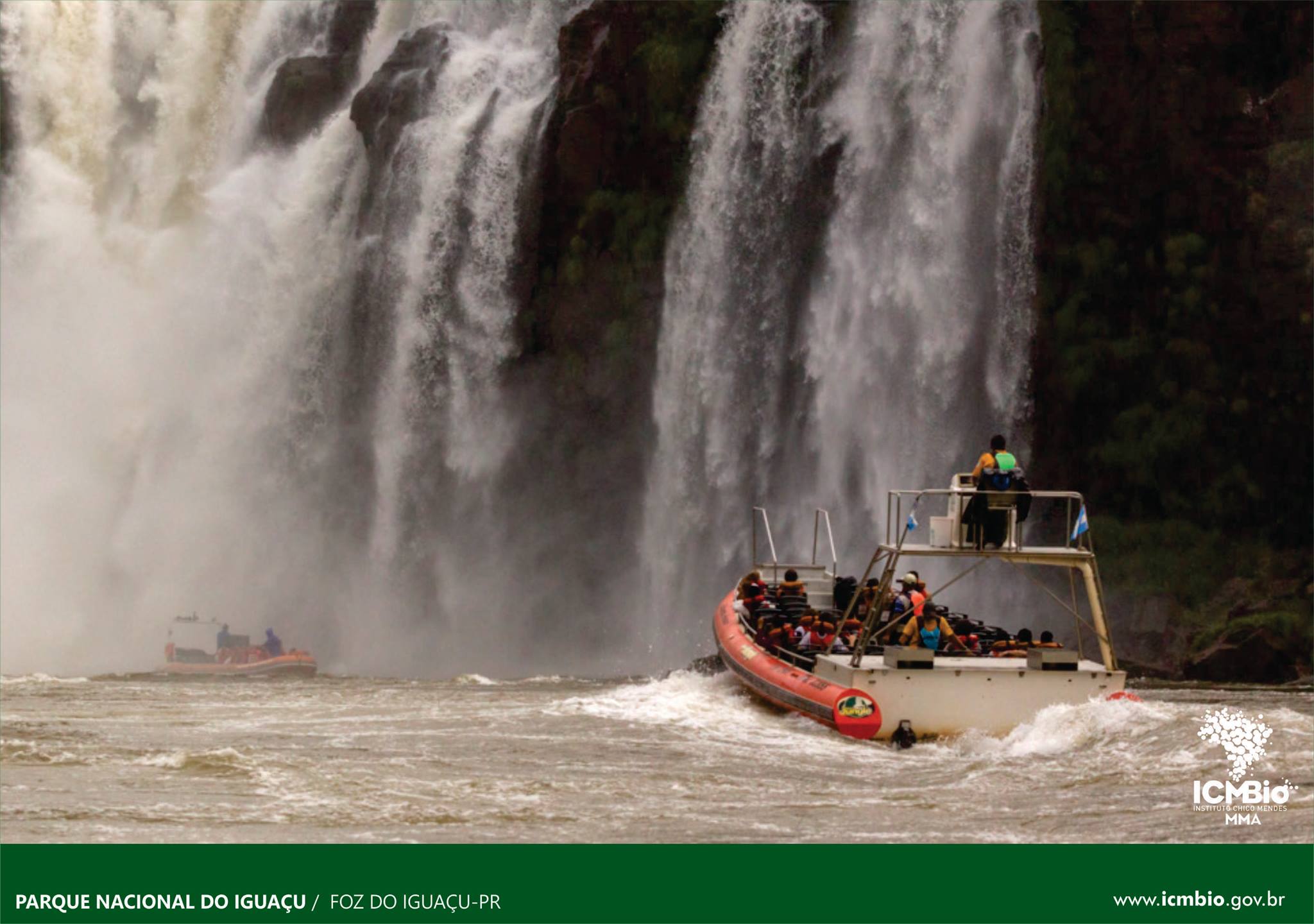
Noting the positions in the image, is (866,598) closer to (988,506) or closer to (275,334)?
(988,506)

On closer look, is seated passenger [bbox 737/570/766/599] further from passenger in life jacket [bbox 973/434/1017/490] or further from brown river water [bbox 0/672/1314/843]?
passenger in life jacket [bbox 973/434/1017/490]

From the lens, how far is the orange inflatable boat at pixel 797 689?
26.8m

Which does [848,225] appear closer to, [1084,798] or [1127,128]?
[1127,128]

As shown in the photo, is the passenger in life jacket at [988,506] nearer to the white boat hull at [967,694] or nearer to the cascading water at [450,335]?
the white boat hull at [967,694]

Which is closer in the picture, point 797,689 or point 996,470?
point 996,470

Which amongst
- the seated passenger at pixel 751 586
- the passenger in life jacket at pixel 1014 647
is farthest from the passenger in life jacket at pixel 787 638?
the seated passenger at pixel 751 586

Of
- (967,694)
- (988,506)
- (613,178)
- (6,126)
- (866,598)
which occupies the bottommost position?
(967,694)

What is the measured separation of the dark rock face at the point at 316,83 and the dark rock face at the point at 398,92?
15.5 ft

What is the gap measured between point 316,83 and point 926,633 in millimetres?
39280

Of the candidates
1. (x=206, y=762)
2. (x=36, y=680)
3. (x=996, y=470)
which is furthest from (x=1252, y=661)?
(x=36, y=680)

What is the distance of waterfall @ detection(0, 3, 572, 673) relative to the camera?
176 feet

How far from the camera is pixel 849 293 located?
47.7 meters

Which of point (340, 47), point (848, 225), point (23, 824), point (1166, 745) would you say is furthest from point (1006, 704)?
point (340, 47)

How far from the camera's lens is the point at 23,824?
2208 cm
